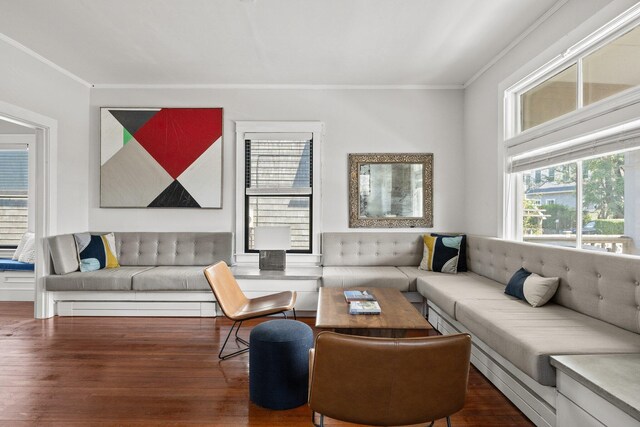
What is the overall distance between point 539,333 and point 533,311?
52cm

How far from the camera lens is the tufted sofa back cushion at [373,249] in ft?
14.9

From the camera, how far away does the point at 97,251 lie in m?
4.19

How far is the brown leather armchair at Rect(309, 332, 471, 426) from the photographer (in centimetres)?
120

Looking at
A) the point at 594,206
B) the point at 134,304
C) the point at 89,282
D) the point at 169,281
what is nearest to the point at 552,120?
the point at 594,206

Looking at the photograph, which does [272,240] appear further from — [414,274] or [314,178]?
[414,274]

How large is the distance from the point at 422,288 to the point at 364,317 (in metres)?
1.39

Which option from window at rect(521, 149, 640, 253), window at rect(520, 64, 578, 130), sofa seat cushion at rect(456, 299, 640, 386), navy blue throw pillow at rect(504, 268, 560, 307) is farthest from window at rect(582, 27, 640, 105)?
sofa seat cushion at rect(456, 299, 640, 386)

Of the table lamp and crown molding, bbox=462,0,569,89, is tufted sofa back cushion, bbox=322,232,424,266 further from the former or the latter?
crown molding, bbox=462,0,569,89

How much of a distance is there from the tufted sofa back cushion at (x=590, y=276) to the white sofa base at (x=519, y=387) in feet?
2.12

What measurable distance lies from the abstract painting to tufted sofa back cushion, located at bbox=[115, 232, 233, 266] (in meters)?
0.41

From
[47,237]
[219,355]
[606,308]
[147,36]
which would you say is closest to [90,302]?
[47,237]

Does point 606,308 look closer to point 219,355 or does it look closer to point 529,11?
point 529,11

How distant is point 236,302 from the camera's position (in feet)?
10.5

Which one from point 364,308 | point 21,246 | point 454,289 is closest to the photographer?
point 364,308
